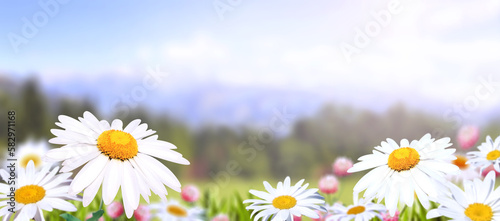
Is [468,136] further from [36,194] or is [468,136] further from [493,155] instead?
[36,194]

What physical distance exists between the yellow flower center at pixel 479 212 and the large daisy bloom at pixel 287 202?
35cm

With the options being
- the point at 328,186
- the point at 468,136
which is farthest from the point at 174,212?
the point at 468,136

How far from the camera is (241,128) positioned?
162 inches

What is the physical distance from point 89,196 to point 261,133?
4.00ft

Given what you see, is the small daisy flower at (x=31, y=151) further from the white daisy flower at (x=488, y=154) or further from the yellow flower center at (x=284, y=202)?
the white daisy flower at (x=488, y=154)

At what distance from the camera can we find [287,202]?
119 cm

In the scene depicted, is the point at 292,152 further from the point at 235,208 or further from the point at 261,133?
the point at 235,208

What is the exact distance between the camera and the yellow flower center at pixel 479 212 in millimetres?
1155

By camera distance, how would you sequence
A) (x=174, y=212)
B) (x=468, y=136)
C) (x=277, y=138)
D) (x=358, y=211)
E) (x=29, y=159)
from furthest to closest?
(x=277, y=138)
(x=468, y=136)
(x=29, y=159)
(x=174, y=212)
(x=358, y=211)

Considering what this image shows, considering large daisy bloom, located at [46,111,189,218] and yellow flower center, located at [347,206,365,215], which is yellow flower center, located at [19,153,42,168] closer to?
large daisy bloom, located at [46,111,189,218]

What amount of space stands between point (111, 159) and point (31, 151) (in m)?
0.79

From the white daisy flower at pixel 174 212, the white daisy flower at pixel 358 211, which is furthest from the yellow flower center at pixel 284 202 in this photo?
the white daisy flower at pixel 174 212

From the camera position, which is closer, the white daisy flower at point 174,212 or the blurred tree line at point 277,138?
the white daisy flower at point 174,212

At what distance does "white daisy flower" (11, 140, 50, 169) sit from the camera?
5.17 ft
